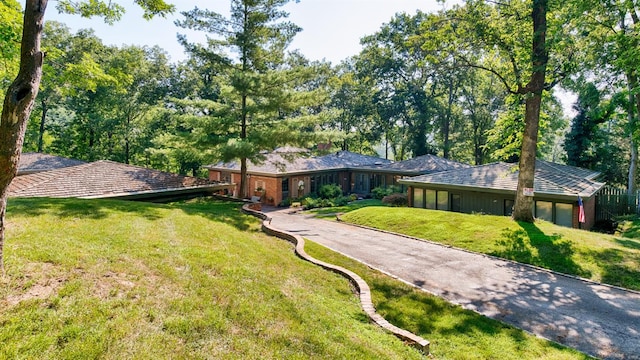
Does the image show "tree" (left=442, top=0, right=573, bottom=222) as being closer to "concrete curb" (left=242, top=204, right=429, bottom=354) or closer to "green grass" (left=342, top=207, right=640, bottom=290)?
"green grass" (left=342, top=207, right=640, bottom=290)

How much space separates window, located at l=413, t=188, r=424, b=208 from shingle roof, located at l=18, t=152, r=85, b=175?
25.4 m

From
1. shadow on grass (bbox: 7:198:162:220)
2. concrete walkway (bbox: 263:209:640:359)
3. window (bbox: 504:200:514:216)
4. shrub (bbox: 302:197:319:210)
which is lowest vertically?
concrete walkway (bbox: 263:209:640:359)

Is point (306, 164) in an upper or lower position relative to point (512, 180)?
upper

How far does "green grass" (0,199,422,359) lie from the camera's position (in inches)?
156

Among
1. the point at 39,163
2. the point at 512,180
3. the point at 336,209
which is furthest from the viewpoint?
the point at 336,209

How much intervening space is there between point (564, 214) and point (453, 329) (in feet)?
47.4

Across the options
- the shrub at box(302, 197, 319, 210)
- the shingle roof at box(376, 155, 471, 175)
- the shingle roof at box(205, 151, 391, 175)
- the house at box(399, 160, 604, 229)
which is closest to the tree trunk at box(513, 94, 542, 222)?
the house at box(399, 160, 604, 229)

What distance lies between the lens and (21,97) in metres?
4.54

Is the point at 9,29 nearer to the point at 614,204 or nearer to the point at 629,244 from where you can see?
the point at 629,244

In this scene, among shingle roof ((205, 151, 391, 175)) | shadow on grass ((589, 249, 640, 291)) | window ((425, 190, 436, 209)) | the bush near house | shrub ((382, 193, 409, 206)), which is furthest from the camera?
the bush near house

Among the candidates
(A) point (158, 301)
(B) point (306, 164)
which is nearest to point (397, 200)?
(B) point (306, 164)

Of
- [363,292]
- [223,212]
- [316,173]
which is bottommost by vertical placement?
[363,292]

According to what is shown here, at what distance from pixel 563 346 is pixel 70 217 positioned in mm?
11342

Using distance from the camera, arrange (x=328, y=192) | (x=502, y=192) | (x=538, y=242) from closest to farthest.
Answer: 1. (x=538, y=242)
2. (x=502, y=192)
3. (x=328, y=192)
